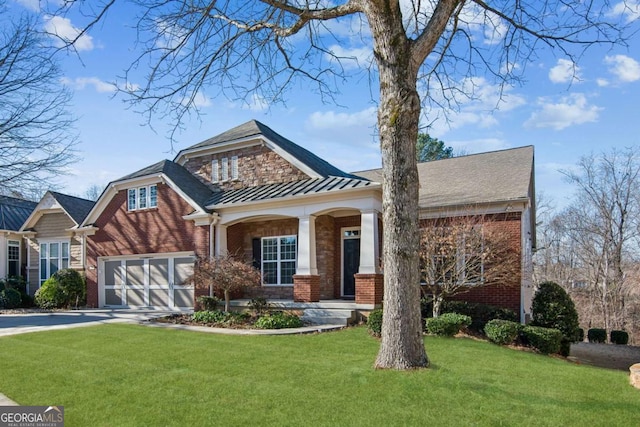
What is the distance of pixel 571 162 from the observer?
30.6 metres

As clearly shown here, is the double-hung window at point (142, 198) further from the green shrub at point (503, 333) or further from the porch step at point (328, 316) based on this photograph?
the green shrub at point (503, 333)

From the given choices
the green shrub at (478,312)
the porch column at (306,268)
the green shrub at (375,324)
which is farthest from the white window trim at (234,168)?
the green shrub at (478,312)

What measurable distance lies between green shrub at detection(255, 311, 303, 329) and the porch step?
1.93 feet

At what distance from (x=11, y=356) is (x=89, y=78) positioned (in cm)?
591

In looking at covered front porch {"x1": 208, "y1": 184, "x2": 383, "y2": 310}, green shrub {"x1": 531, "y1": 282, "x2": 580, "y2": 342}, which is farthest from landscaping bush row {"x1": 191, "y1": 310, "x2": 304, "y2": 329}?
green shrub {"x1": 531, "y1": 282, "x2": 580, "y2": 342}

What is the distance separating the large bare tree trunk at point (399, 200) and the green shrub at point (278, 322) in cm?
519

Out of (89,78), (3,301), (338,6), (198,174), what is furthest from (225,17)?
(3,301)

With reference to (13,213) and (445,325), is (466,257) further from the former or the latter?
(13,213)

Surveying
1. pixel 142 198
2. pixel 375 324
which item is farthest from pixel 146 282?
pixel 375 324

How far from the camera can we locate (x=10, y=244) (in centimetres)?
2289

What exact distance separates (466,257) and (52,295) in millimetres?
16338

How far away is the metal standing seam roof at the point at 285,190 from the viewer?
1323 centimetres

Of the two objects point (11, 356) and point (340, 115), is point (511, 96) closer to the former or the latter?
point (340, 115)

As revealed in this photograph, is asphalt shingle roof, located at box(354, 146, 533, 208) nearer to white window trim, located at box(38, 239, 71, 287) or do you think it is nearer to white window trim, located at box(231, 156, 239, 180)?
white window trim, located at box(231, 156, 239, 180)
